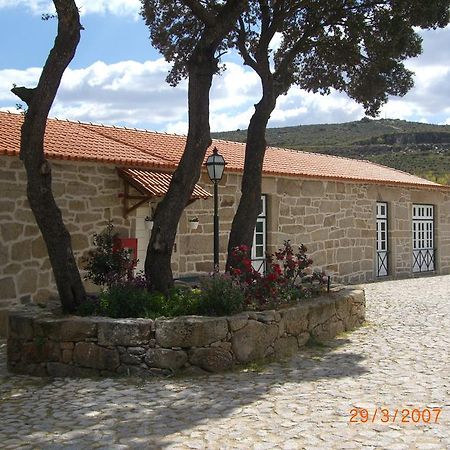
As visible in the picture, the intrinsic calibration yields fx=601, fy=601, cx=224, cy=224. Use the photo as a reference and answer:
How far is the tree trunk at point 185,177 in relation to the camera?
7.38 m

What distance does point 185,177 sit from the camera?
7473 millimetres

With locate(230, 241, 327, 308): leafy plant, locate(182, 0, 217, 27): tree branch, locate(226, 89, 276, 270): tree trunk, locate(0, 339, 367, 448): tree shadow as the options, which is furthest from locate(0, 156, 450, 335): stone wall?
locate(182, 0, 217, 27): tree branch

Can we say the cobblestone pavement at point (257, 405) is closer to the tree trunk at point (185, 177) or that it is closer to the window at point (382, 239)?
the tree trunk at point (185, 177)

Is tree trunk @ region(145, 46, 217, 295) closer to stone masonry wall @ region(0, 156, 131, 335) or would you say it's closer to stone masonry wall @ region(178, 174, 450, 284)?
stone masonry wall @ region(0, 156, 131, 335)

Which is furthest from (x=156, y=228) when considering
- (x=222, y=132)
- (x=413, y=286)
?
(x=222, y=132)

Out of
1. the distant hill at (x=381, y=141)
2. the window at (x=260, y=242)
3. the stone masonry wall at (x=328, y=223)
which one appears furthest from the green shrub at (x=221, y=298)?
the distant hill at (x=381, y=141)

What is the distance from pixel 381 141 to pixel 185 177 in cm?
3841

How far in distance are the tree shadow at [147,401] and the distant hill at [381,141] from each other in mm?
26549

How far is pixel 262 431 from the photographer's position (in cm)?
438

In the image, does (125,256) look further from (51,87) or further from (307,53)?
(307,53)

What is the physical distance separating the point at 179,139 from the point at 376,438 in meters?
11.2

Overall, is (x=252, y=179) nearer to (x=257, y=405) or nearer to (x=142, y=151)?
(x=142, y=151)

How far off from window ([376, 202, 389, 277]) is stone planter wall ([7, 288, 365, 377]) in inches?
428
